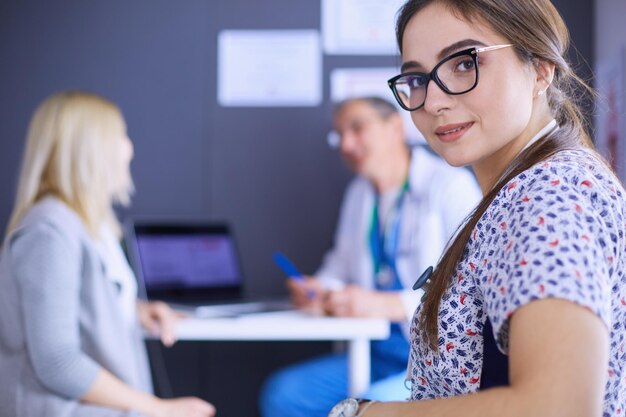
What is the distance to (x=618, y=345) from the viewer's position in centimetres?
72

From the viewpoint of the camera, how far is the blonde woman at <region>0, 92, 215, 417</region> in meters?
1.53

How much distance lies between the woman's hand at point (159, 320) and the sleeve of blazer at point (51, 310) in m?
0.39

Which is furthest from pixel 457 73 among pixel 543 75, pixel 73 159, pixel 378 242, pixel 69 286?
pixel 378 242

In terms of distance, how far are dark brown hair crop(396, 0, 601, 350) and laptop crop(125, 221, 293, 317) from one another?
4.94 feet

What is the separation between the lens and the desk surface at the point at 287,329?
193 cm

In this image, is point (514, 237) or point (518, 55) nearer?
point (514, 237)

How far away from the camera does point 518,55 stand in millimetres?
793

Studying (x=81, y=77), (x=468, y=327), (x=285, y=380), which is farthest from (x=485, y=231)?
(x=81, y=77)

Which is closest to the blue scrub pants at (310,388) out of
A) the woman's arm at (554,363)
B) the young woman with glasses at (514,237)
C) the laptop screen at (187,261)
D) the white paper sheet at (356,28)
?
the laptop screen at (187,261)

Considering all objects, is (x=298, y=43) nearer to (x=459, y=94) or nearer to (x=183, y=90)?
(x=183, y=90)

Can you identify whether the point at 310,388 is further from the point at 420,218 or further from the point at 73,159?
the point at 73,159

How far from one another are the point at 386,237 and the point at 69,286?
1057 millimetres

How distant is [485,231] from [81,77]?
7.54 ft

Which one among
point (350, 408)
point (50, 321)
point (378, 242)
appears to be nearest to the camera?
point (350, 408)
